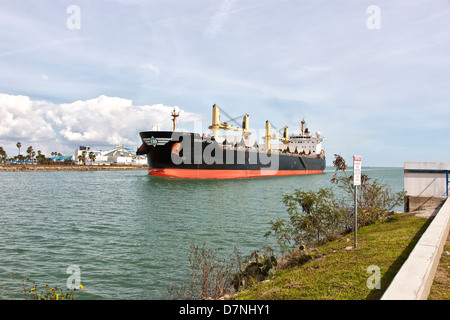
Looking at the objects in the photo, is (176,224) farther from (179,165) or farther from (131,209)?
(179,165)

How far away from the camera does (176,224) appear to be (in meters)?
14.3

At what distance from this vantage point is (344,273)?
5.17m

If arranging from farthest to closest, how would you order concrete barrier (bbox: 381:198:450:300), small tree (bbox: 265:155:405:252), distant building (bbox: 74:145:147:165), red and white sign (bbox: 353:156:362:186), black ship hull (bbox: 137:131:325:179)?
distant building (bbox: 74:145:147:165), black ship hull (bbox: 137:131:325:179), small tree (bbox: 265:155:405:252), red and white sign (bbox: 353:156:362:186), concrete barrier (bbox: 381:198:450:300)

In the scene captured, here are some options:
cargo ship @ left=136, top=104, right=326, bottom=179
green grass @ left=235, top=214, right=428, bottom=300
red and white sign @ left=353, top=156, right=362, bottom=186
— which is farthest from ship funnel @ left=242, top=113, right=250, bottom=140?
green grass @ left=235, top=214, right=428, bottom=300

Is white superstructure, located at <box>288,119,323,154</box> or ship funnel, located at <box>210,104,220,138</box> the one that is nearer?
ship funnel, located at <box>210,104,220,138</box>

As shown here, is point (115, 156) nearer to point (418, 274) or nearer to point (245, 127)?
point (245, 127)

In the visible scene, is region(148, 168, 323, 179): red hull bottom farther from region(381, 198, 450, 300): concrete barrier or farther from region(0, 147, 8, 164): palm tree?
region(0, 147, 8, 164): palm tree

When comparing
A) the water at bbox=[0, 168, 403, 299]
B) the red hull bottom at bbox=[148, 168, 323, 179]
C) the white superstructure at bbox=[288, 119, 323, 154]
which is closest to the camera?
the water at bbox=[0, 168, 403, 299]

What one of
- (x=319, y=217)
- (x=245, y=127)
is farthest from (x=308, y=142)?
(x=319, y=217)

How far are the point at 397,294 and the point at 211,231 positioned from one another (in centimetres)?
984

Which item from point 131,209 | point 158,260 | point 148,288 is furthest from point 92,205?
point 148,288

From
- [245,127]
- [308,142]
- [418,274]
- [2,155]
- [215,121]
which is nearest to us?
[418,274]

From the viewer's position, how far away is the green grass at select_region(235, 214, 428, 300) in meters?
4.47
